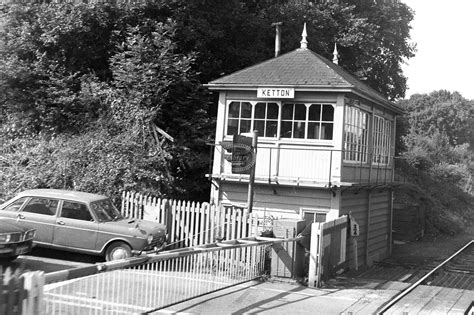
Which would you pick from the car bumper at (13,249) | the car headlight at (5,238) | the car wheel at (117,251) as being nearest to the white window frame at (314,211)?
the car wheel at (117,251)

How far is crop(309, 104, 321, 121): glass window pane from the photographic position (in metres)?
15.3

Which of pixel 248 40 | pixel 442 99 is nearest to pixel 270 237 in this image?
pixel 248 40

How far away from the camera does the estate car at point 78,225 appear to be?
38.6 feet

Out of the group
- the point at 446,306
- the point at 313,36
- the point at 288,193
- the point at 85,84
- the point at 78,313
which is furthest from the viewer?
the point at 313,36

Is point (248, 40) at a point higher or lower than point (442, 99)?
lower

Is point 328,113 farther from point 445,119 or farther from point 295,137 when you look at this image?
point 445,119

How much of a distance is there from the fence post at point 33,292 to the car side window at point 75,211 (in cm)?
770

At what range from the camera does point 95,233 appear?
38.7ft

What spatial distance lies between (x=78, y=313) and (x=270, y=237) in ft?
20.1

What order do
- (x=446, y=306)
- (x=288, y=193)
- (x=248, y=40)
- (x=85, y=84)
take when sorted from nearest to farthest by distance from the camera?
(x=446, y=306)
(x=288, y=193)
(x=85, y=84)
(x=248, y=40)

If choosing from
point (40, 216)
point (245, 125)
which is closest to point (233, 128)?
point (245, 125)

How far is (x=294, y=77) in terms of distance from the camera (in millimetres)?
15703

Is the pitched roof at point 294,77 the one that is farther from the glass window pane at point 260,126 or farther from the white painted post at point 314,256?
the white painted post at point 314,256

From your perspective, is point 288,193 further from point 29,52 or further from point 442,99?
point 442,99
